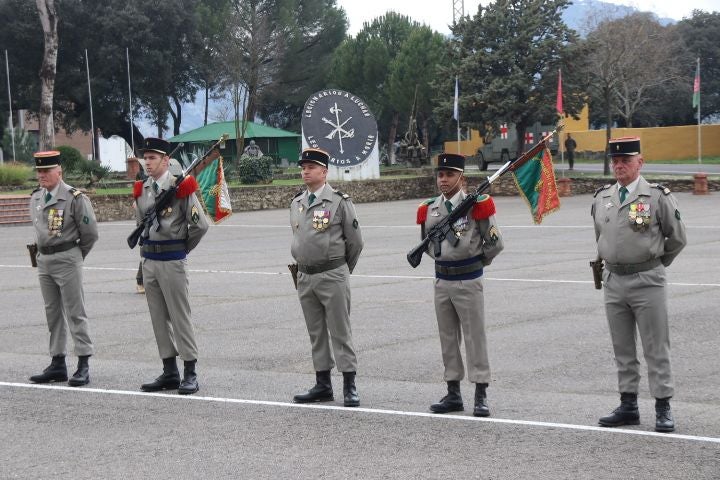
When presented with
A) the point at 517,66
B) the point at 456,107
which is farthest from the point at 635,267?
the point at 517,66

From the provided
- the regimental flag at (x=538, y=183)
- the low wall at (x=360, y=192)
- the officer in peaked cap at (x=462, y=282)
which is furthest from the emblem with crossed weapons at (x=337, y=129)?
the officer in peaked cap at (x=462, y=282)

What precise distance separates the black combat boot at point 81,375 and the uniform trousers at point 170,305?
29.2 inches

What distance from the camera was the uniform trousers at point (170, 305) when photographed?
938cm

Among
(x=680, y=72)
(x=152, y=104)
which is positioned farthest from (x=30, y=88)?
(x=680, y=72)

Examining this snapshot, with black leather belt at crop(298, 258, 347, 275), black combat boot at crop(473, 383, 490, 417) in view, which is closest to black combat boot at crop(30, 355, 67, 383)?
black leather belt at crop(298, 258, 347, 275)

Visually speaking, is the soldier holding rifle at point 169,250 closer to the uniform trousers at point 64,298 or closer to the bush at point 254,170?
the uniform trousers at point 64,298

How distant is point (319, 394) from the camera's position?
8789 millimetres

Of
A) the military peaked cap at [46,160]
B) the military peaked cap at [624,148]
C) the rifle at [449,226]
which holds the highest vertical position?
the military peaked cap at [46,160]

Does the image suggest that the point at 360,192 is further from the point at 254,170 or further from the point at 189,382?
the point at 189,382

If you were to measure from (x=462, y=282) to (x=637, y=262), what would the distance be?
1.32m

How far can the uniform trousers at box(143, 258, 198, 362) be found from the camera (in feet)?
30.8

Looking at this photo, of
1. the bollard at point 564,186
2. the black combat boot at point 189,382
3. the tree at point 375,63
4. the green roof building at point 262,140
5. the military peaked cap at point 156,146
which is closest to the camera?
the black combat boot at point 189,382

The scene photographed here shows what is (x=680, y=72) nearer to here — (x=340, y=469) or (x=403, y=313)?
(x=403, y=313)

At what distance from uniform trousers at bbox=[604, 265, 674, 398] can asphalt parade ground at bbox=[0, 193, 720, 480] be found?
36cm
